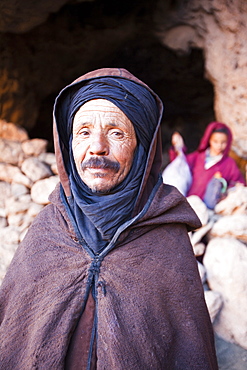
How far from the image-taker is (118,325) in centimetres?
131

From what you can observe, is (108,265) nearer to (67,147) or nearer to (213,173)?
(67,147)

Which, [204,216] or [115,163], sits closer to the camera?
[115,163]

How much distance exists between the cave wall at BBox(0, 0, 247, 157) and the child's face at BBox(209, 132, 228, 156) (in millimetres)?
729

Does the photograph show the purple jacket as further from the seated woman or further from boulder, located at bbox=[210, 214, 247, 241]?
boulder, located at bbox=[210, 214, 247, 241]

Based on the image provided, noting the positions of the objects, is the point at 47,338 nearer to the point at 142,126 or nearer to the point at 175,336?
the point at 175,336

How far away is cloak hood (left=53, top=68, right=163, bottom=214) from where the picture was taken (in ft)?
4.86

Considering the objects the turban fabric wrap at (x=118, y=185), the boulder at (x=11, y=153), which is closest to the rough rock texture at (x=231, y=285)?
the turban fabric wrap at (x=118, y=185)

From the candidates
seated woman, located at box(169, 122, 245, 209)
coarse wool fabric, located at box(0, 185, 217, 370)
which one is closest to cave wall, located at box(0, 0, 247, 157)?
seated woman, located at box(169, 122, 245, 209)

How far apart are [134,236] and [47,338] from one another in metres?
0.50

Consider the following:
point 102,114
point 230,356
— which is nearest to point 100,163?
point 102,114

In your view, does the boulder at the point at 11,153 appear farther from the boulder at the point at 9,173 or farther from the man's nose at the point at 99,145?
the man's nose at the point at 99,145

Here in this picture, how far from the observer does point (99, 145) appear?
1396 millimetres

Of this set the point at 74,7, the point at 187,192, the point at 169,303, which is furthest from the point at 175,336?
the point at 74,7

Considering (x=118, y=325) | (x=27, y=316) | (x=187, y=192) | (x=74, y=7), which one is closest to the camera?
(x=118, y=325)
